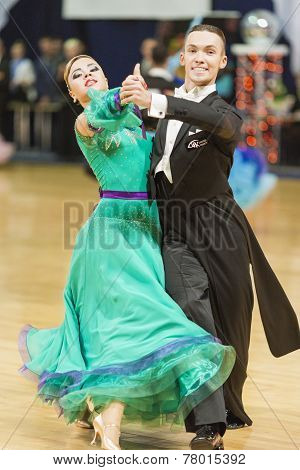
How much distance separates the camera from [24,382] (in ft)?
14.9

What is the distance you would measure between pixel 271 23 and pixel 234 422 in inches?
386

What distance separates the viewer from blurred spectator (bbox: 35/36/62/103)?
14.1 metres

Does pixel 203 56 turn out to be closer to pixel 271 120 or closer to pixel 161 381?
pixel 161 381

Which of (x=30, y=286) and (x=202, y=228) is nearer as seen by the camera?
(x=202, y=228)

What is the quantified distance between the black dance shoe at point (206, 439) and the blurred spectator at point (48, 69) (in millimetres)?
10684

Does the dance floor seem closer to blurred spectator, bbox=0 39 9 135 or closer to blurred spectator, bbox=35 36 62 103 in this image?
blurred spectator, bbox=35 36 62 103

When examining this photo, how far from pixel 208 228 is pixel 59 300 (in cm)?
265

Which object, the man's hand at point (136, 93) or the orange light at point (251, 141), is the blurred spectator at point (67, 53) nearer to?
the orange light at point (251, 141)

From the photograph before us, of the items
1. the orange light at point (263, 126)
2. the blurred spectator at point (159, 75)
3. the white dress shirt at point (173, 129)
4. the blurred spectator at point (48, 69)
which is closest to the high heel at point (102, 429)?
the white dress shirt at point (173, 129)

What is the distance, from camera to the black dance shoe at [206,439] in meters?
3.48

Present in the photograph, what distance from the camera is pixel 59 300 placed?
6281mm

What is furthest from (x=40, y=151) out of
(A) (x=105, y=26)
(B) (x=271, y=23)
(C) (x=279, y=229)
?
(C) (x=279, y=229)

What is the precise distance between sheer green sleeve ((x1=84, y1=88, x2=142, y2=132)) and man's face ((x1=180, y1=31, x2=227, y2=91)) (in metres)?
0.27
